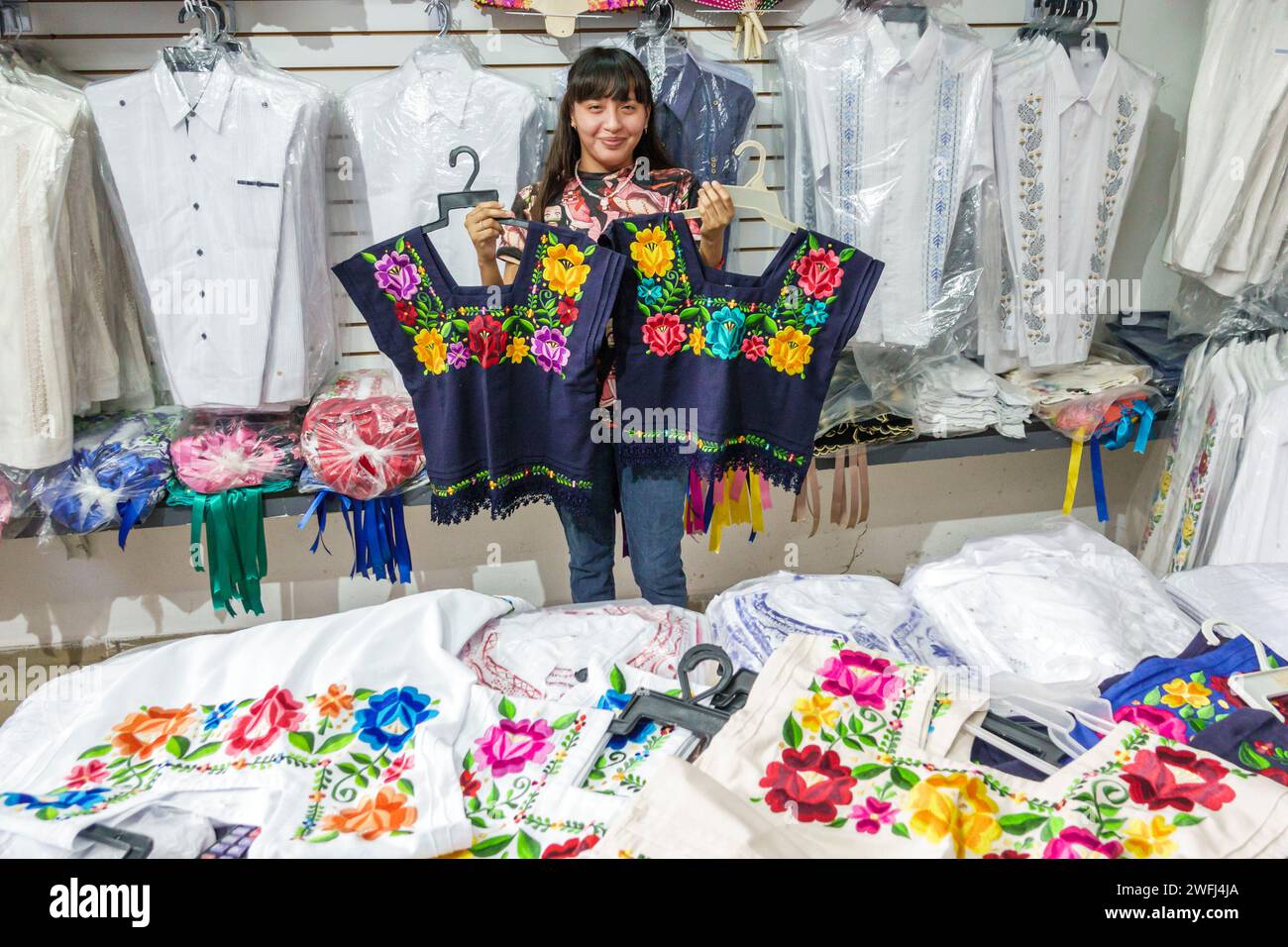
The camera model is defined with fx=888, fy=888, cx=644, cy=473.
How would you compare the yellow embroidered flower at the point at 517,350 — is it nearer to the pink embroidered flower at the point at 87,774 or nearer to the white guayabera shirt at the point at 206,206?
the white guayabera shirt at the point at 206,206

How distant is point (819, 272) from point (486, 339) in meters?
0.77

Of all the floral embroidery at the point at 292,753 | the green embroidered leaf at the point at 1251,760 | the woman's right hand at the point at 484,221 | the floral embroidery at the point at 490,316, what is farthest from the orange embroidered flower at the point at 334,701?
the green embroidered leaf at the point at 1251,760

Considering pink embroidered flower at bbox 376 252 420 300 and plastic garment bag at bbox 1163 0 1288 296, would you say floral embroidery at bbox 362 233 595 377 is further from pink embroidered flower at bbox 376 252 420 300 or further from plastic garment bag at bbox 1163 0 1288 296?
plastic garment bag at bbox 1163 0 1288 296

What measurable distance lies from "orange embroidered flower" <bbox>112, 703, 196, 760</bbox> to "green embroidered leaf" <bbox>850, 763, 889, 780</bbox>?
91cm

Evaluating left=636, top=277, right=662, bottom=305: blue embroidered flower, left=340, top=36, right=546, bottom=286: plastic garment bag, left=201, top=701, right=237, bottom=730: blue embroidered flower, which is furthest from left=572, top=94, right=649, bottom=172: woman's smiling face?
left=201, top=701, right=237, bottom=730: blue embroidered flower

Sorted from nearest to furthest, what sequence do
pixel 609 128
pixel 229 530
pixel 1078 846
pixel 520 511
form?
pixel 1078 846, pixel 609 128, pixel 229 530, pixel 520 511

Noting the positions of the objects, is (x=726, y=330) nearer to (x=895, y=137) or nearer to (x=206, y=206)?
(x=895, y=137)

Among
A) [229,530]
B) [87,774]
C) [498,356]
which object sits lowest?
[229,530]

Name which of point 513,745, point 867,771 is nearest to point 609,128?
point 513,745

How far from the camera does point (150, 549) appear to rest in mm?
3053

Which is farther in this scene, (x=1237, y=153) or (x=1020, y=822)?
(x=1237, y=153)

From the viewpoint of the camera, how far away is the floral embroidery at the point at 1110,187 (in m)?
2.61

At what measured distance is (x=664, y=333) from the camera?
81.3 inches
